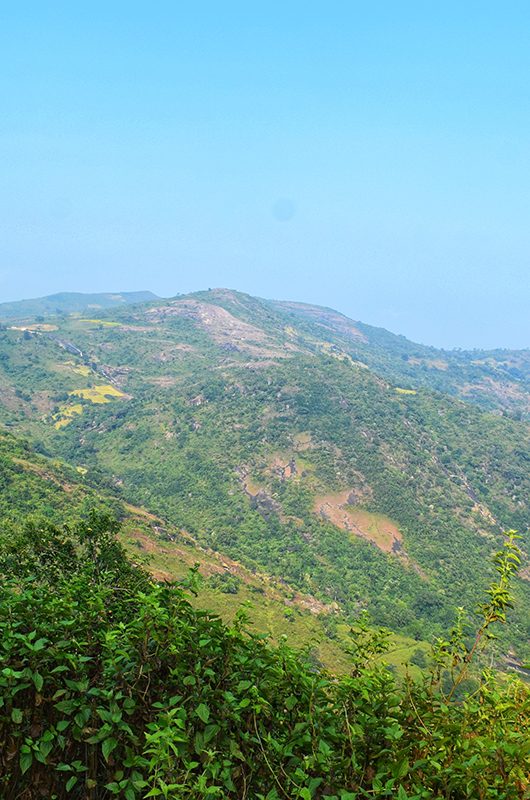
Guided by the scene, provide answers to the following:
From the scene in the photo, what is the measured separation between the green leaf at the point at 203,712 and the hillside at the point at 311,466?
250 feet

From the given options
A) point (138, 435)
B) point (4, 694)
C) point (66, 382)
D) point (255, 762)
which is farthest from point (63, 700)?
point (66, 382)

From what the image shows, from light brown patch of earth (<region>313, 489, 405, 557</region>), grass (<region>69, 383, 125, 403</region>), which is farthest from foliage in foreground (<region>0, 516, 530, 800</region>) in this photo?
grass (<region>69, 383, 125, 403</region>)

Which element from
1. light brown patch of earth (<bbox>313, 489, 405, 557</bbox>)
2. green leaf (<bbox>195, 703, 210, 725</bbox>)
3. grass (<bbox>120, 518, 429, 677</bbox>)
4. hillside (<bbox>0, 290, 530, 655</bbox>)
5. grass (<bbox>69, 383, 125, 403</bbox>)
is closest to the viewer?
green leaf (<bbox>195, 703, 210, 725</bbox>)

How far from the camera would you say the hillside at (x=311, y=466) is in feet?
281

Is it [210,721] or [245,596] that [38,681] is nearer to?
[210,721]

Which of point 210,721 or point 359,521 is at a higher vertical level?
point 210,721

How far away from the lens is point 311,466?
4363 inches

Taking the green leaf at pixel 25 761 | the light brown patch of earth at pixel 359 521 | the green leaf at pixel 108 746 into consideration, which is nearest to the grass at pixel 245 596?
the light brown patch of earth at pixel 359 521

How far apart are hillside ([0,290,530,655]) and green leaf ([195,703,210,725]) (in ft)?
250

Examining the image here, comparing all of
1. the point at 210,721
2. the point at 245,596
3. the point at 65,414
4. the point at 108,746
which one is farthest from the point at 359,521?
the point at 108,746

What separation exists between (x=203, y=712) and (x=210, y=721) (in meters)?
0.35

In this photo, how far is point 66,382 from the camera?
154750 mm

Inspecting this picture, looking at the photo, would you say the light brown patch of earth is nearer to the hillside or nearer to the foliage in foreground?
the hillside

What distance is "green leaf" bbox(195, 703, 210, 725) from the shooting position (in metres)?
3.99
